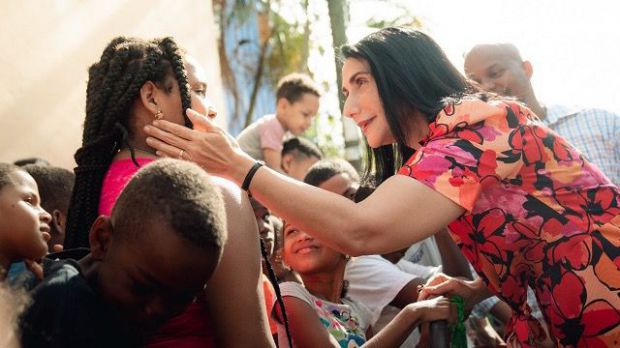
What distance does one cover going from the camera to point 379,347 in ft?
9.30

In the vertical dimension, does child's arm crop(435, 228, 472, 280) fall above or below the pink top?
below

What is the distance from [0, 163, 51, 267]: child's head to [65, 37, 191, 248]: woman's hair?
0.19m

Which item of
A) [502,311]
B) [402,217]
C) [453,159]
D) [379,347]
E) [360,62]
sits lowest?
[502,311]

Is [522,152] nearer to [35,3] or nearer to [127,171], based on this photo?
[127,171]

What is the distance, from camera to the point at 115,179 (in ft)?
7.39

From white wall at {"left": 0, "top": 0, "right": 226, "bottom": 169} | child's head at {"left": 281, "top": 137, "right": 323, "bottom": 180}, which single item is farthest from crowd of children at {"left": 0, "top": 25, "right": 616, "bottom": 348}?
child's head at {"left": 281, "top": 137, "right": 323, "bottom": 180}

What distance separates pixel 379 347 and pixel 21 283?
1.47 metres

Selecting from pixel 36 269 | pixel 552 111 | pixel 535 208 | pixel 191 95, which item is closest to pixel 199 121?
pixel 191 95

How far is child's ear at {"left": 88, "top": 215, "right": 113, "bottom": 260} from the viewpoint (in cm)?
179

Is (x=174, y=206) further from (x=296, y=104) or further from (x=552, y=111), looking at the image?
(x=296, y=104)

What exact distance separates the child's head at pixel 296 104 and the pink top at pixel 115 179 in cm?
468

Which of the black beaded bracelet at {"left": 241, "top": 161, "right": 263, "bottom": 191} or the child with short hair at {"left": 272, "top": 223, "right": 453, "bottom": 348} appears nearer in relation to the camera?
the black beaded bracelet at {"left": 241, "top": 161, "right": 263, "bottom": 191}

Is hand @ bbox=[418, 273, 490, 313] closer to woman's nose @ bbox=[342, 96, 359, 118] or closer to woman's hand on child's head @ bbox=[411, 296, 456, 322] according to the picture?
woman's hand on child's head @ bbox=[411, 296, 456, 322]

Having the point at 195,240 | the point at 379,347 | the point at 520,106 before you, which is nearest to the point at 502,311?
the point at 379,347
